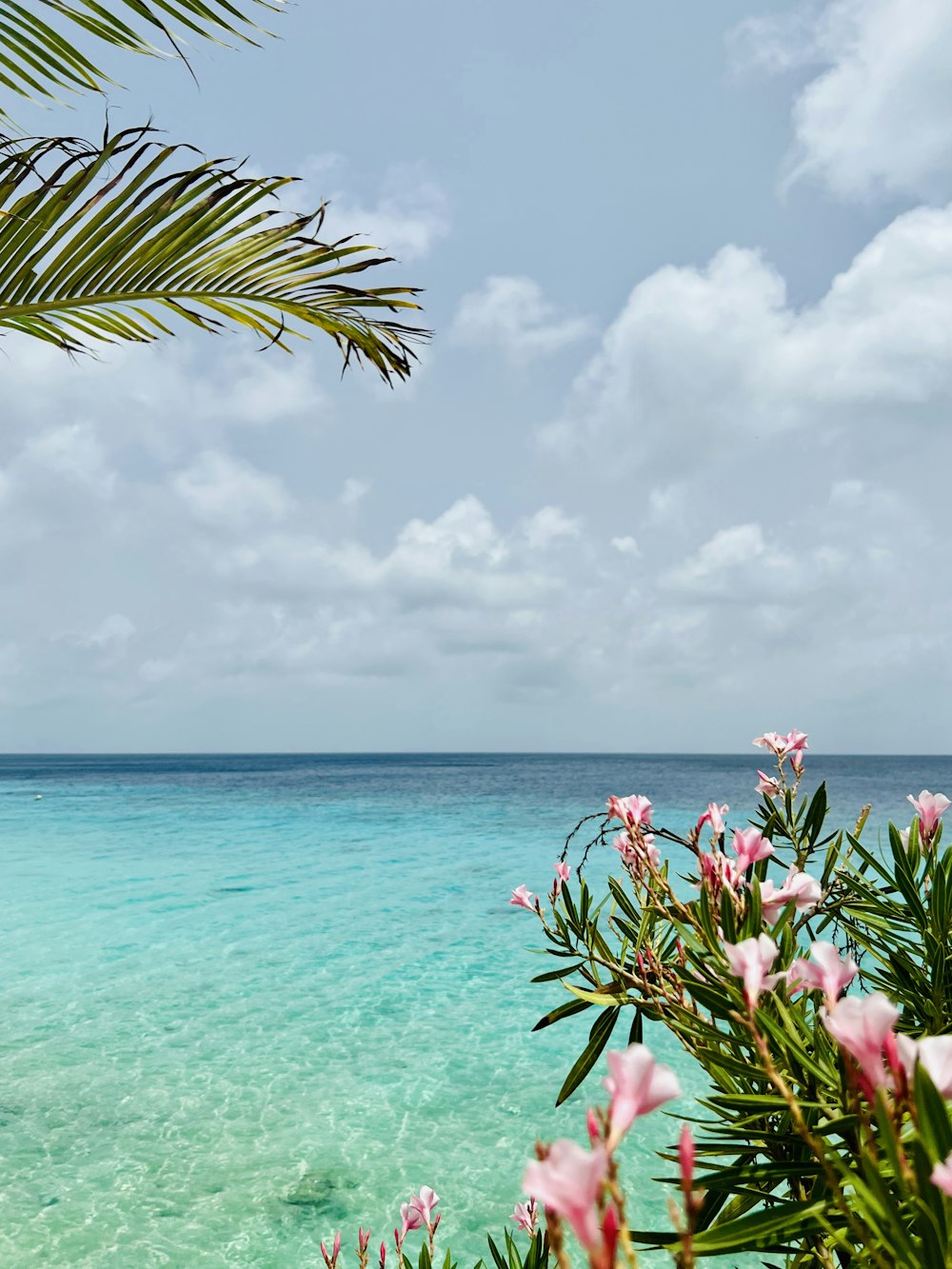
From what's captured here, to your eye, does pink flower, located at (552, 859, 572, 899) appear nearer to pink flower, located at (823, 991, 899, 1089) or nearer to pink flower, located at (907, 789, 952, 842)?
pink flower, located at (907, 789, 952, 842)

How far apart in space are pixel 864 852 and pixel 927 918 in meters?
0.21

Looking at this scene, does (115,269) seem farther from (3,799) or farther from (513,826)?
(3,799)

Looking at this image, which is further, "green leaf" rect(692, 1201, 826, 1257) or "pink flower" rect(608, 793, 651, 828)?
"pink flower" rect(608, 793, 651, 828)

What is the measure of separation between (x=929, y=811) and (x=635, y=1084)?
144 cm

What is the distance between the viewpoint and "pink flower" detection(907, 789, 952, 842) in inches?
64.5

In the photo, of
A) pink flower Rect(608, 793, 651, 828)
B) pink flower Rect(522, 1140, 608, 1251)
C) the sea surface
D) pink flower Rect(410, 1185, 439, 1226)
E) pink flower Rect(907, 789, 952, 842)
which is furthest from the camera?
the sea surface

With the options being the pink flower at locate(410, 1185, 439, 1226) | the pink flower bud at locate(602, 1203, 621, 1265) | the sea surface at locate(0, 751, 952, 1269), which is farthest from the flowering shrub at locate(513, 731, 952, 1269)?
the sea surface at locate(0, 751, 952, 1269)

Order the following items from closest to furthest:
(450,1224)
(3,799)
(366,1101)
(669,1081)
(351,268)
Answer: (669,1081)
(351,268)
(450,1224)
(366,1101)
(3,799)

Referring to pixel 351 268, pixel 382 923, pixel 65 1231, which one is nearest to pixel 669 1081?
pixel 351 268

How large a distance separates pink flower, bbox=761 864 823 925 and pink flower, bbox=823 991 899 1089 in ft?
2.10

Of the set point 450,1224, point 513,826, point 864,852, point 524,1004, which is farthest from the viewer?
point 513,826

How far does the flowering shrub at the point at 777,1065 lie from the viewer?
19.4 inches

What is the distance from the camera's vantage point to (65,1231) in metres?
4.07

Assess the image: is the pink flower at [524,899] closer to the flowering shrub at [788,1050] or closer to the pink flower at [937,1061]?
the flowering shrub at [788,1050]
